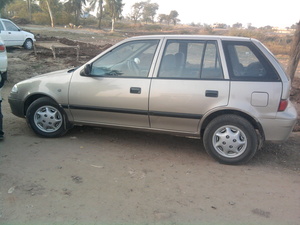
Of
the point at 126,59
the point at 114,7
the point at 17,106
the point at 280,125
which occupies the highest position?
the point at 114,7

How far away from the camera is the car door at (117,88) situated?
14.3ft

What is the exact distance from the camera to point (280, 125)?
12.9 feet

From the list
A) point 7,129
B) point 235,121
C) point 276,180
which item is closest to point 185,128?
point 235,121

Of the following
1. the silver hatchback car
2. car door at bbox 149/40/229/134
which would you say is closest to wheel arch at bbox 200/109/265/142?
the silver hatchback car

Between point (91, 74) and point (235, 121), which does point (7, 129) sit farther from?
point (235, 121)

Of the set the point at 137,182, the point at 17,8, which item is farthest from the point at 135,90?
the point at 17,8

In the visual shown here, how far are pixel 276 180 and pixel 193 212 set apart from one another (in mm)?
1428

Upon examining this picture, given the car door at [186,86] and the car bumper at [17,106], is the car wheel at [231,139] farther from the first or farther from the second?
the car bumper at [17,106]

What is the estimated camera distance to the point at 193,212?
119 inches

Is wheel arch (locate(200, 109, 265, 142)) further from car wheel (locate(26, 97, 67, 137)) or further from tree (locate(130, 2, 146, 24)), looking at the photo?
tree (locate(130, 2, 146, 24))

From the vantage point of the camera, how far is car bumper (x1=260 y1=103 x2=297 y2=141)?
3912 millimetres

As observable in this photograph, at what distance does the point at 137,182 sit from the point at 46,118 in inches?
83.5

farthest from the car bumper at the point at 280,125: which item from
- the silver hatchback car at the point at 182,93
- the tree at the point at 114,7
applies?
the tree at the point at 114,7

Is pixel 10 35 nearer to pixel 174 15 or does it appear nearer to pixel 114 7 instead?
pixel 114 7
